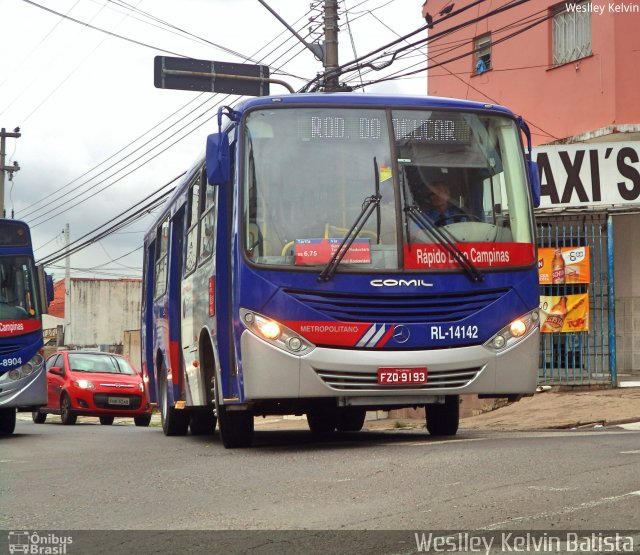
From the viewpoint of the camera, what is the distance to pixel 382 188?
10156 millimetres

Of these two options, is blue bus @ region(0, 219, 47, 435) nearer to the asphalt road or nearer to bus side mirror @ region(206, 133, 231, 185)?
the asphalt road

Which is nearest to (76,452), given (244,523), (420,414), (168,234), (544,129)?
(168,234)

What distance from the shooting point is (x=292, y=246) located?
9945 millimetres

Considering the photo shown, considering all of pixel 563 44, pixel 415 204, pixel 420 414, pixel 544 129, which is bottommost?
pixel 420 414

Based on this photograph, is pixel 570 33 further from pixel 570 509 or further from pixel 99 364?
pixel 570 509

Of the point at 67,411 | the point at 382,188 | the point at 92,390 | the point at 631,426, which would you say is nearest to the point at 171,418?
the point at 631,426

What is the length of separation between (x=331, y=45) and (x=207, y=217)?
8093mm

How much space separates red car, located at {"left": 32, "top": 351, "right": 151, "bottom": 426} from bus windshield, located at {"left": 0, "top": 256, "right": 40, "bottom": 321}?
6540 millimetres

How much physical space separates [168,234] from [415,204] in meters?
5.81

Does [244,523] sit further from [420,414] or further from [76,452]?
[420,414]

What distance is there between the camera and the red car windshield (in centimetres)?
2428

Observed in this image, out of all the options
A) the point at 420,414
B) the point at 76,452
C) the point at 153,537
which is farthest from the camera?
the point at 420,414

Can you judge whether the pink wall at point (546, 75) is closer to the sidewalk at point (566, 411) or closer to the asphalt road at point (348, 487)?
the sidewalk at point (566, 411)

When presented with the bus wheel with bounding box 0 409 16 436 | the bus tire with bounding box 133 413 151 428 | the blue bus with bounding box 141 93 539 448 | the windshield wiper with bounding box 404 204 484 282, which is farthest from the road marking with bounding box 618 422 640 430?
the bus tire with bounding box 133 413 151 428
